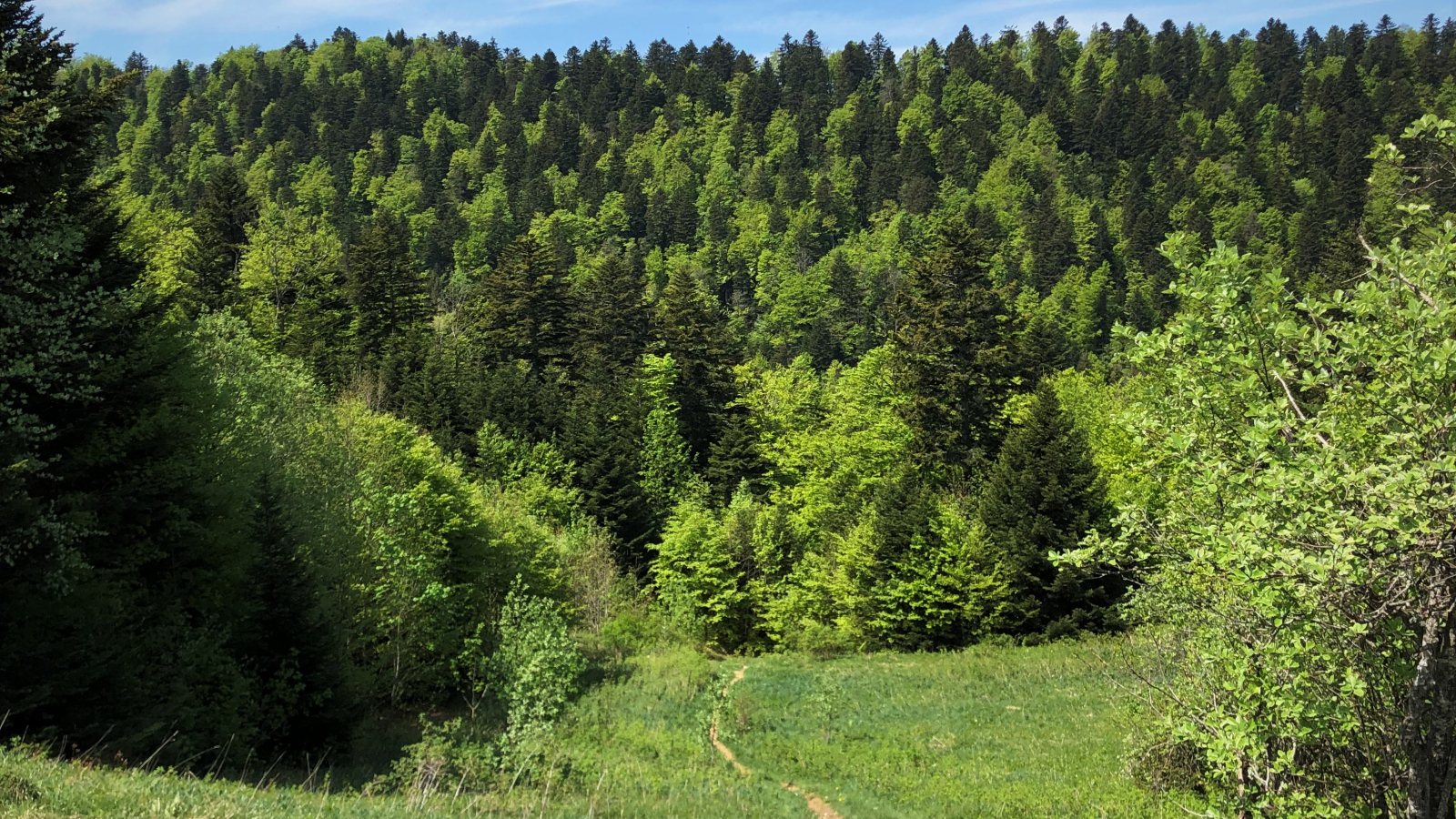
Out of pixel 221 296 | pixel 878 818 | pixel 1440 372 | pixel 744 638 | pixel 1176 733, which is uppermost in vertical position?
pixel 221 296

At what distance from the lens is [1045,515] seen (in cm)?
3450

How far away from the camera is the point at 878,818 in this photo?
16266 millimetres

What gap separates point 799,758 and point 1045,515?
684 inches

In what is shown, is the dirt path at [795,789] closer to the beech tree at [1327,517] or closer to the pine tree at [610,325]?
the beech tree at [1327,517]

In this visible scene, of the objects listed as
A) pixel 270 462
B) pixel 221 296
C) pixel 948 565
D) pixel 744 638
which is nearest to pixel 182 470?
pixel 270 462

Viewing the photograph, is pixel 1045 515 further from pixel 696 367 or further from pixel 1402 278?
pixel 696 367

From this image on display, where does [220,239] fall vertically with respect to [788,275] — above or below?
below

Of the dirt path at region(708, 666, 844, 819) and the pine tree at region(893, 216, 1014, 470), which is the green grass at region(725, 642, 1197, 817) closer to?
the dirt path at region(708, 666, 844, 819)

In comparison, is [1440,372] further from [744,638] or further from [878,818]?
[744,638]

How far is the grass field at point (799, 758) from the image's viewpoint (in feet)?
32.2

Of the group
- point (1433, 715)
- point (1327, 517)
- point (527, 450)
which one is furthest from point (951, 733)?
point (527, 450)

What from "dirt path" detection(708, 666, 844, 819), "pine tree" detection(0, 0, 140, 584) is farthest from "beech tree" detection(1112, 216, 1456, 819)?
"pine tree" detection(0, 0, 140, 584)

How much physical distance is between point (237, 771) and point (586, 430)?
124 feet

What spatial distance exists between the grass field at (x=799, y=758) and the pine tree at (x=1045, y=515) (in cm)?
345
